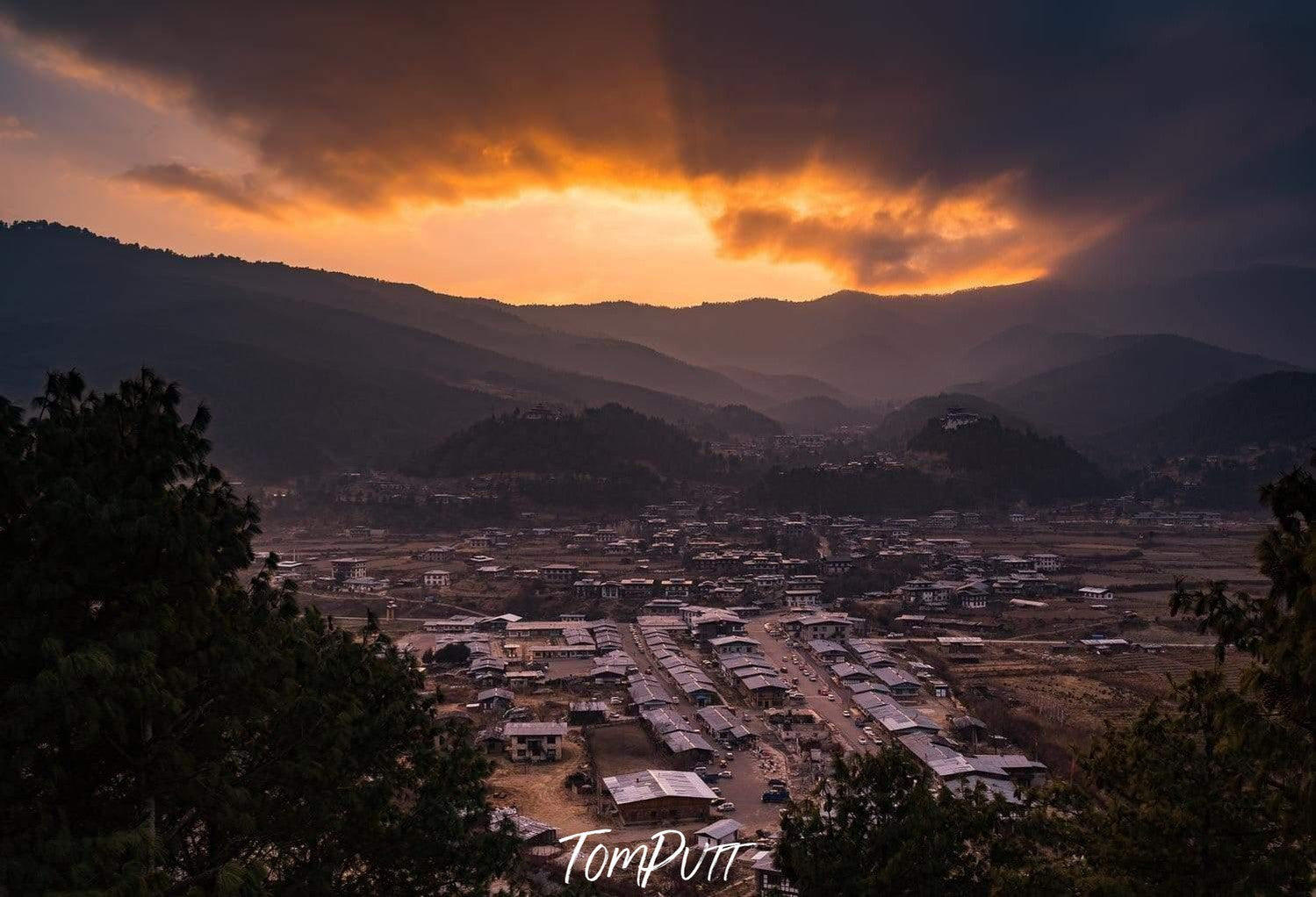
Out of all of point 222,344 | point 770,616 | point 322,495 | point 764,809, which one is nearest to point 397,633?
point 770,616

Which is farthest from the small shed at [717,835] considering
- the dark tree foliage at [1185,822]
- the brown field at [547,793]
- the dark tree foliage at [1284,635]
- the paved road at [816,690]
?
the dark tree foliage at [1284,635]

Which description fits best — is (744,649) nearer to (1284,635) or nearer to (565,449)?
(1284,635)

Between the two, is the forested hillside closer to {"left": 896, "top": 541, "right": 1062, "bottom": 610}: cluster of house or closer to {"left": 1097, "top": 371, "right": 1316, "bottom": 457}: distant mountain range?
{"left": 896, "top": 541, "right": 1062, "bottom": 610}: cluster of house

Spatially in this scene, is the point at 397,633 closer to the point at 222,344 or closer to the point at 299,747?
the point at 299,747

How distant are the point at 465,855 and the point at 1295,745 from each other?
20.8ft

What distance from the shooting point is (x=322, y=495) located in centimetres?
8238

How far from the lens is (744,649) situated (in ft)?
121

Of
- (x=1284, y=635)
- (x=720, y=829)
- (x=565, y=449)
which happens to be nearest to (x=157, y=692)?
(x=1284, y=635)

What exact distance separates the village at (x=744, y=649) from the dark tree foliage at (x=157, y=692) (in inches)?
138

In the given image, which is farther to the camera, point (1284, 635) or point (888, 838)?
point (888, 838)

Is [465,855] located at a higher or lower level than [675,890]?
higher

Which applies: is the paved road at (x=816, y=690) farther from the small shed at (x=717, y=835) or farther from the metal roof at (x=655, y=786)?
the small shed at (x=717, y=835)

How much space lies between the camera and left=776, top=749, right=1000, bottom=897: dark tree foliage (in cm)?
866

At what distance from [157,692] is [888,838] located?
7.06m
